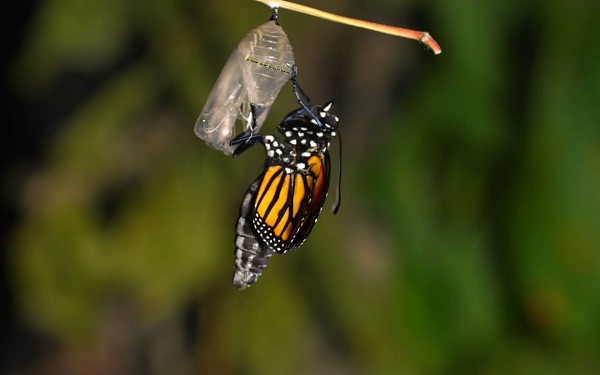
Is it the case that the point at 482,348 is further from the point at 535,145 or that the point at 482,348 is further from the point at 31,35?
the point at 31,35

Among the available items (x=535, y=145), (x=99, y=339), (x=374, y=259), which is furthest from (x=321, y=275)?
(x=99, y=339)

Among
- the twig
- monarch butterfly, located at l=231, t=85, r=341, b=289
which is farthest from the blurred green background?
the twig

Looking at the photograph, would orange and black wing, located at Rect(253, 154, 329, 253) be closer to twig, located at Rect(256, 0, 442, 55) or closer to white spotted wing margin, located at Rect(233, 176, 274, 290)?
white spotted wing margin, located at Rect(233, 176, 274, 290)

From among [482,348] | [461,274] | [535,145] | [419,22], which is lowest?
[482,348]

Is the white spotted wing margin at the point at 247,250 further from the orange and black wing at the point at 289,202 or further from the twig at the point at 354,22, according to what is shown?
the twig at the point at 354,22

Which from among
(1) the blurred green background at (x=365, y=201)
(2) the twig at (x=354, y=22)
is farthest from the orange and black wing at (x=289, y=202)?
(1) the blurred green background at (x=365, y=201)

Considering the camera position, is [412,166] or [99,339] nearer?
[412,166]

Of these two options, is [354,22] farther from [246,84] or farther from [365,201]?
[365,201]
